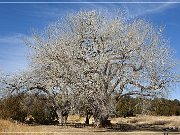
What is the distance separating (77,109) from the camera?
1612 inches

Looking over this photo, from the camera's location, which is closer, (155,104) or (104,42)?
(104,42)

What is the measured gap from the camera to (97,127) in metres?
40.3

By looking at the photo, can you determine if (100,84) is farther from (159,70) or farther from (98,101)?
(159,70)

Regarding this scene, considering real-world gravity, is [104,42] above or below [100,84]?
above

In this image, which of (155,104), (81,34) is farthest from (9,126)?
(155,104)

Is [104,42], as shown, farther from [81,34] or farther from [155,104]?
[155,104]

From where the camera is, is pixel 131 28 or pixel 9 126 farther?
pixel 131 28

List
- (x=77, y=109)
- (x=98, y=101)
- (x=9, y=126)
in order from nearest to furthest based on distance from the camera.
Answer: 1. (x=9, y=126)
2. (x=98, y=101)
3. (x=77, y=109)

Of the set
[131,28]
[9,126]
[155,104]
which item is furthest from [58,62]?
[9,126]

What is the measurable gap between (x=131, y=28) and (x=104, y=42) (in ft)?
9.33

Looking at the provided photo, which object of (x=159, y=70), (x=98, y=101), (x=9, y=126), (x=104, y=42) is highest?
(x=104, y=42)

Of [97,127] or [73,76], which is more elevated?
[73,76]

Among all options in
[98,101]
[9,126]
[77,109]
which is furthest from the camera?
[77,109]

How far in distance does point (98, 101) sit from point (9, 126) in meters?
14.5
